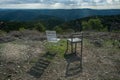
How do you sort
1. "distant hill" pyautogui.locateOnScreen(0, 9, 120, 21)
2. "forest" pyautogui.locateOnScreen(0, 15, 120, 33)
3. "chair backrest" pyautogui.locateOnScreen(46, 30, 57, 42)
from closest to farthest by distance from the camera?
"chair backrest" pyautogui.locateOnScreen(46, 30, 57, 42), "forest" pyautogui.locateOnScreen(0, 15, 120, 33), "distant hill" pyautogui.locateOnScreen(0, 9, 120, 21)

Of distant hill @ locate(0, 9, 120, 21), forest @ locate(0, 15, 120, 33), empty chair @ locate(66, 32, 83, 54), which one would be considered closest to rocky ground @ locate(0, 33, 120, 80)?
empty chair @ locate(66, 32, 83, 54)

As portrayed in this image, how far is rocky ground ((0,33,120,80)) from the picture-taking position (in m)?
7.40

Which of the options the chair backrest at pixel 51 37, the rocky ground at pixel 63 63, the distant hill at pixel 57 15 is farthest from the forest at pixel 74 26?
the distant hill at pixel 57 15

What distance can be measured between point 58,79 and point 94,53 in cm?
280

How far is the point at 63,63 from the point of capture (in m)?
8.32

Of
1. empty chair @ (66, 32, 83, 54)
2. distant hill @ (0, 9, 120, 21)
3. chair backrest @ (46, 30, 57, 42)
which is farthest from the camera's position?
distant hill @ (0, 9, 120, 21)

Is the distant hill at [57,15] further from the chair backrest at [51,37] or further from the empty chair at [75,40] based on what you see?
the empty chair at [75,40]

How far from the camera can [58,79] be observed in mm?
7172

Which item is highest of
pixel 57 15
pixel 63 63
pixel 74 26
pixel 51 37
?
pixel 51 37

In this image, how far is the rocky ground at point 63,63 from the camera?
7.40 m

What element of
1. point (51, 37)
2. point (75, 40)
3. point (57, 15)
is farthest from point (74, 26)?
point (57, 15)

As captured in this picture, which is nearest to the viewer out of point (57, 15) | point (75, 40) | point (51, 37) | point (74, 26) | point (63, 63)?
point (63, 63)

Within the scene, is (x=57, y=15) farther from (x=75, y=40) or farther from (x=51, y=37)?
(x=75, y=40)

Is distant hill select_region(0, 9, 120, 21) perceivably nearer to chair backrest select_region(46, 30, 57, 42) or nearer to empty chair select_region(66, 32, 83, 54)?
chair backrest select_region(46, 30, 57, 42)
